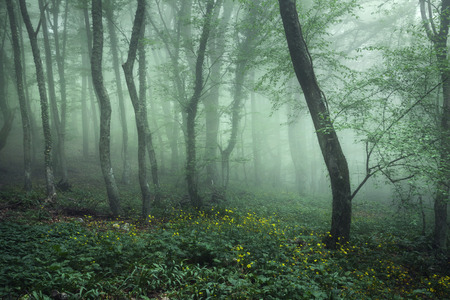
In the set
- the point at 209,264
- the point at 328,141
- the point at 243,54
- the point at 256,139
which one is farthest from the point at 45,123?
the point at 256,139

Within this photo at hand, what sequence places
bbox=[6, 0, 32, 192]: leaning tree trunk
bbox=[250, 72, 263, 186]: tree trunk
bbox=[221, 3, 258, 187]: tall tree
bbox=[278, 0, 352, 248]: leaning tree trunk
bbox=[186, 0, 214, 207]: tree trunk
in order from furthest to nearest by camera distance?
1. bbox=[250, 72, 263, 186]: tree trunk
2. bbox=[221, 3, 258, 187]: tall tree
3. bbox=[6, 0, 32, 192]: leaning tree trunk
4. bbox=[186, 0, 214, 207]: tree trunk
5. bbox=[278, 0, 352, 248]: leaning tree trunk

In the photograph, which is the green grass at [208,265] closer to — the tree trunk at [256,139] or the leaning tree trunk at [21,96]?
the leaning tree trunk at [21,96]

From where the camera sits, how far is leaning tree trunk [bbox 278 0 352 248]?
6496 millimetres

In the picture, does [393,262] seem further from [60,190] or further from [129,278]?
[60,190]

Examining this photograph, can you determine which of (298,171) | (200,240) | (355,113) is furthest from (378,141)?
(298,171)

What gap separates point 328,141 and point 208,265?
164 inches

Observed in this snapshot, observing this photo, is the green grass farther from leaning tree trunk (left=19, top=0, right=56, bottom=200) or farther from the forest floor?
leaning tree trunk (left=19, top=0, right=56, bottom=200)

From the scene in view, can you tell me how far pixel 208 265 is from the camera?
4906mm

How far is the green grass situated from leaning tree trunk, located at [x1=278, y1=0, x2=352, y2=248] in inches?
19.2

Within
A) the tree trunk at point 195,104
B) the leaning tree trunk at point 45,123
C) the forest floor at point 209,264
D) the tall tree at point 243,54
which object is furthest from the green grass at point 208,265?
the tall tree at point 243,54

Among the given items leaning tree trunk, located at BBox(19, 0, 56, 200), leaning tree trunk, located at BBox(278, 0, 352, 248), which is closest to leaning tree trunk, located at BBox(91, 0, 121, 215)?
leaning tree trunk, located at BBox(19, 0, 56, 200)

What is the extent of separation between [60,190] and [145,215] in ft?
→ 20.1

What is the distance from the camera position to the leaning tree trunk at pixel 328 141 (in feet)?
21.3

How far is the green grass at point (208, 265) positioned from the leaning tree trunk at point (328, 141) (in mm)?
488
